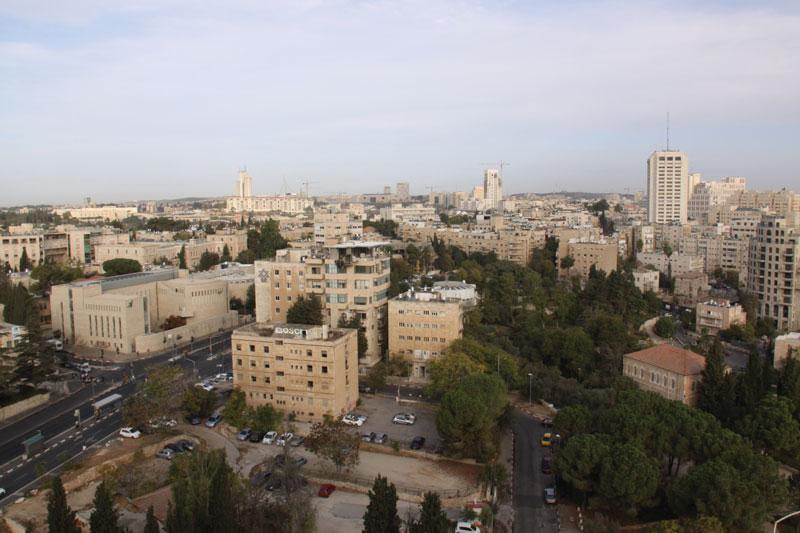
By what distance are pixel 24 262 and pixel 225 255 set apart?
18.0 meters

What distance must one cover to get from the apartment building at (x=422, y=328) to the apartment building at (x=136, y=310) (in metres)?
13.7

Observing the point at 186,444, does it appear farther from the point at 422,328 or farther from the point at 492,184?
the point at 492,184

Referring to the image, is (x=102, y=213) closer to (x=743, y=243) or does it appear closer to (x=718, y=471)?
(x=743, y=243)

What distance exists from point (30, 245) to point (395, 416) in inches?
1814

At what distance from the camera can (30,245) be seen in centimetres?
5500

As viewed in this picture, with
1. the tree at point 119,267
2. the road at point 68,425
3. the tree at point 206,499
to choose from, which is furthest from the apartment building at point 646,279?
the tree at point 206,499

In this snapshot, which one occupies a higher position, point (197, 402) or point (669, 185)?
A: point (669, 185)

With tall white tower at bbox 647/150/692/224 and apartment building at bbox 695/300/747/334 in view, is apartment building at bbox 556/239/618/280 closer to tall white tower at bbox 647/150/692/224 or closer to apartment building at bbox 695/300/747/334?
apartment building at bbox 695/300/747/334

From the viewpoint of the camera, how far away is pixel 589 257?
55062 mm

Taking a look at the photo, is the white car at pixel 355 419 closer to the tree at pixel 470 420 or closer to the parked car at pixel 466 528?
the tree at pixel 470 420

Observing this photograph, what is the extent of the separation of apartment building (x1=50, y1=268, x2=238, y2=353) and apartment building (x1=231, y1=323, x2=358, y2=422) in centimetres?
1152

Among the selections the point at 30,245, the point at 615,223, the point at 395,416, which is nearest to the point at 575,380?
the point at 395,416

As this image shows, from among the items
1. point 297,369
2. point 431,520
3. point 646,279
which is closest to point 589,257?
point 646,279

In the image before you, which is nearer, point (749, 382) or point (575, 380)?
point (749, 382)
